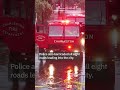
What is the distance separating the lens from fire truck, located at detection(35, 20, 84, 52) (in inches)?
245

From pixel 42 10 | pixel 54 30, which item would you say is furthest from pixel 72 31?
pixel 42 10

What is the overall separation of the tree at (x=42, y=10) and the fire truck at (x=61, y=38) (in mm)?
121

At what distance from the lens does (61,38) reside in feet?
21.6

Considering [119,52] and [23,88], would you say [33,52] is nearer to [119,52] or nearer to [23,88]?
[23,88]

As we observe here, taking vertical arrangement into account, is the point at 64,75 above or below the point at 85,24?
below

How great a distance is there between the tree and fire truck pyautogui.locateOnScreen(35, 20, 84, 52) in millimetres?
121

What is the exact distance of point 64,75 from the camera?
20.4 feet

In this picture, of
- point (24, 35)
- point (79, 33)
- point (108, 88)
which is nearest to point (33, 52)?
point (24, 35)

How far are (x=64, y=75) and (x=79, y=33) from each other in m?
0.59

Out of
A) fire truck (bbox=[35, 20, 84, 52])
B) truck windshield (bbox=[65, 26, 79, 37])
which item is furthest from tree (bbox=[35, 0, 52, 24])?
truck windshield (bbox=[65, 26, 79, 37])

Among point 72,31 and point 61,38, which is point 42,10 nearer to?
point 61,38

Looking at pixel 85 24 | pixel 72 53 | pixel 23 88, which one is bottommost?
pixel 23 88

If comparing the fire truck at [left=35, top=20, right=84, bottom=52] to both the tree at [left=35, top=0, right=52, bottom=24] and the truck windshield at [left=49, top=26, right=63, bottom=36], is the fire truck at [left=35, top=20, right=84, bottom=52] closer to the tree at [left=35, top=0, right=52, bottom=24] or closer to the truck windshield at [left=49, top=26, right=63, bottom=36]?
the truck windshield at [left=49, top=26, right=63, bottom=36]

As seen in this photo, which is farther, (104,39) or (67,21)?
(67,21)
